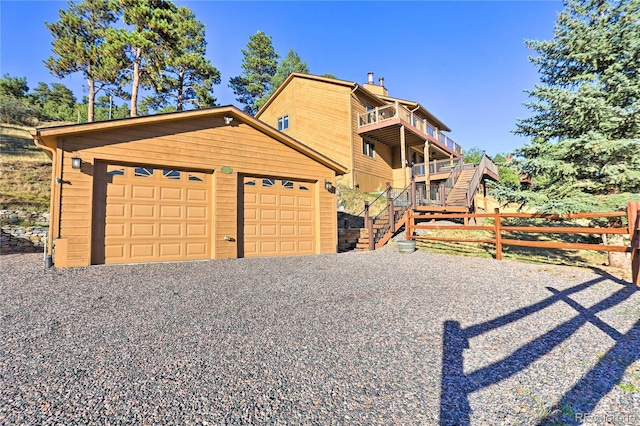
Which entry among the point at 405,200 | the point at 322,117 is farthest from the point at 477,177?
the point at 322,117

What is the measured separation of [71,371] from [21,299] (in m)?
2.90

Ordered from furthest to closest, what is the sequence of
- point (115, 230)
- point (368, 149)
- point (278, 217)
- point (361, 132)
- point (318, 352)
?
point (368, 149), point (361, 132), point (278, 217), point (115, 230), point (318, 352)

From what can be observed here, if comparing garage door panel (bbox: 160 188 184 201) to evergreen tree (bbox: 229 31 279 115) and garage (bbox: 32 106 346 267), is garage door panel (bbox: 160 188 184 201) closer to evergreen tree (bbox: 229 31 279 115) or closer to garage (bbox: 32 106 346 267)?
garage (bbox: 32 106 346 267)

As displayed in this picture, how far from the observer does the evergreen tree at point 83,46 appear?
53.2ft

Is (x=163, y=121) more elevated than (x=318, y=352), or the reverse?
(x=163, y=121)

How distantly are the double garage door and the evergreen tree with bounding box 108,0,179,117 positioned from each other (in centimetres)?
1170

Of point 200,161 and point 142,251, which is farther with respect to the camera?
point 200,161

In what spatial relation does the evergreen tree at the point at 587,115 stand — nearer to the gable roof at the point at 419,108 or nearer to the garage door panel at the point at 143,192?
the garage door panel at the point at 143,192

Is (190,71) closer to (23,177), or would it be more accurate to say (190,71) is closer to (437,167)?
(23,177)

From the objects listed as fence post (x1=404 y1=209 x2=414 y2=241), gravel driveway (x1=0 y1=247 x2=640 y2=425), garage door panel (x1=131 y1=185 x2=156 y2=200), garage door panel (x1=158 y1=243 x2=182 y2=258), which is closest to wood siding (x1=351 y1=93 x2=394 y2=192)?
fence post (x1=404 y1=209 x2=414 y2=241)

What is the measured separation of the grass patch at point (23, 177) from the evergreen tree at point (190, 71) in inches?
321

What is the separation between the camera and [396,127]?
54.7 ft

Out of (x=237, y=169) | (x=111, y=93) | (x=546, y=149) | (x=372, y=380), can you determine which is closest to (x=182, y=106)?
(x=111, y=93)

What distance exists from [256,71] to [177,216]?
88.8ft
